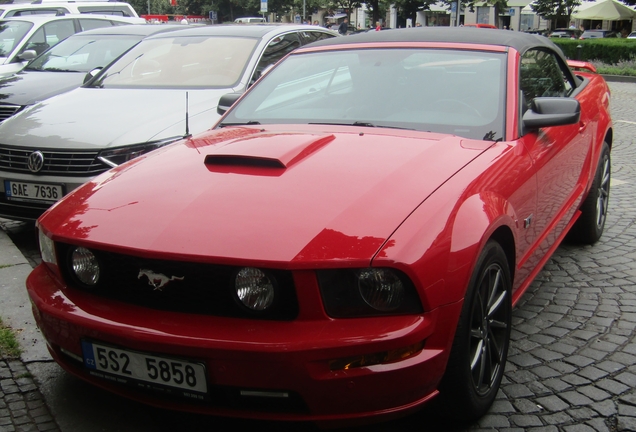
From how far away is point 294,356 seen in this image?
7.59 feet

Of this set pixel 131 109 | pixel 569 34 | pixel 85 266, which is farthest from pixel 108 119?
pixel 569 34

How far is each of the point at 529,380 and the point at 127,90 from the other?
14.5ft

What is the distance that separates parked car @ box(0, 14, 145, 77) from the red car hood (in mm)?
8897

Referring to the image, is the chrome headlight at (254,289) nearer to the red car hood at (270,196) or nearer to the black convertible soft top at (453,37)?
the red car hood at (270,196)

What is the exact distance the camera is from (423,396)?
2.51 metres

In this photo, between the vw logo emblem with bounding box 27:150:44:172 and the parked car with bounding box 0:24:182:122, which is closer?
the vw logo emblem with bounding box 27:150:44:172

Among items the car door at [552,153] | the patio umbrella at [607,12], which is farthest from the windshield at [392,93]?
the patio umbrella at [607,12]

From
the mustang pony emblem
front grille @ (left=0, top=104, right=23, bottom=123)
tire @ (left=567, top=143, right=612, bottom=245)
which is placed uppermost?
the mustang pony emblem

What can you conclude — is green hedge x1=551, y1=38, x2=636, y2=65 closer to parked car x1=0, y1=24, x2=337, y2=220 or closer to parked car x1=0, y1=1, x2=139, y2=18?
parked car x1=0, y1=1, x2=139, y2=18

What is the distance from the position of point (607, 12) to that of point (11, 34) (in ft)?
131

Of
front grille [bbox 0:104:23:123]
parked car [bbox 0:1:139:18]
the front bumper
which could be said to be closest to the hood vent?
the front bumper

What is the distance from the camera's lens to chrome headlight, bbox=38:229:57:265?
288 cm

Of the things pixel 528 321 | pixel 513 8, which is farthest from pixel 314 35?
pixel 513 8

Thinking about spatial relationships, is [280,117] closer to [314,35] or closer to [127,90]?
[127,90]
